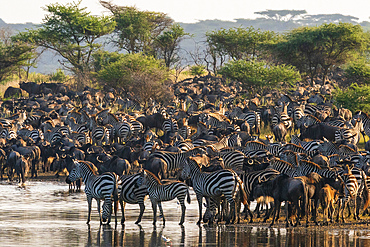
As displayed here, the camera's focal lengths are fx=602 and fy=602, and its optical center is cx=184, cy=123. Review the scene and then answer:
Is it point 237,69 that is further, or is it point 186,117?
point 237,69

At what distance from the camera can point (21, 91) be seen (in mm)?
51875

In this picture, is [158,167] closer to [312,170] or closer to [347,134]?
[312,170]

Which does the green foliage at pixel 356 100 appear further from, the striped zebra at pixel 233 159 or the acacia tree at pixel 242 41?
the acacia tree at pixel 242 41

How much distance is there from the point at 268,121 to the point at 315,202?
62.6 ft

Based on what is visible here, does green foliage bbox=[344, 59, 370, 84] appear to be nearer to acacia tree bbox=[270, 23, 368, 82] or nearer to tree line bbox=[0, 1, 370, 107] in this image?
tree line bbox=[0, 1, 370, 107]

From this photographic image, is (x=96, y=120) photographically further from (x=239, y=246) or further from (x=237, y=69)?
(x=239, y=246)

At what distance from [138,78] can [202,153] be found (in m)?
24.5

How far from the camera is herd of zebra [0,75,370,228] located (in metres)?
14.0

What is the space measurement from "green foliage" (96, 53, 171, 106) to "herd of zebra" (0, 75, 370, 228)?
1508 millimetres

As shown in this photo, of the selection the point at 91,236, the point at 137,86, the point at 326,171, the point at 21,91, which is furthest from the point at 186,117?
the point at 21,91

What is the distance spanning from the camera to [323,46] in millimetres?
48844

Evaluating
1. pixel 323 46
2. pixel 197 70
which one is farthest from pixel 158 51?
pixel 323 46

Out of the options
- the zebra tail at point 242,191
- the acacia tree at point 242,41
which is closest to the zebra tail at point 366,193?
the zebra tail at point 242,191

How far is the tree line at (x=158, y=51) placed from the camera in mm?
43375
